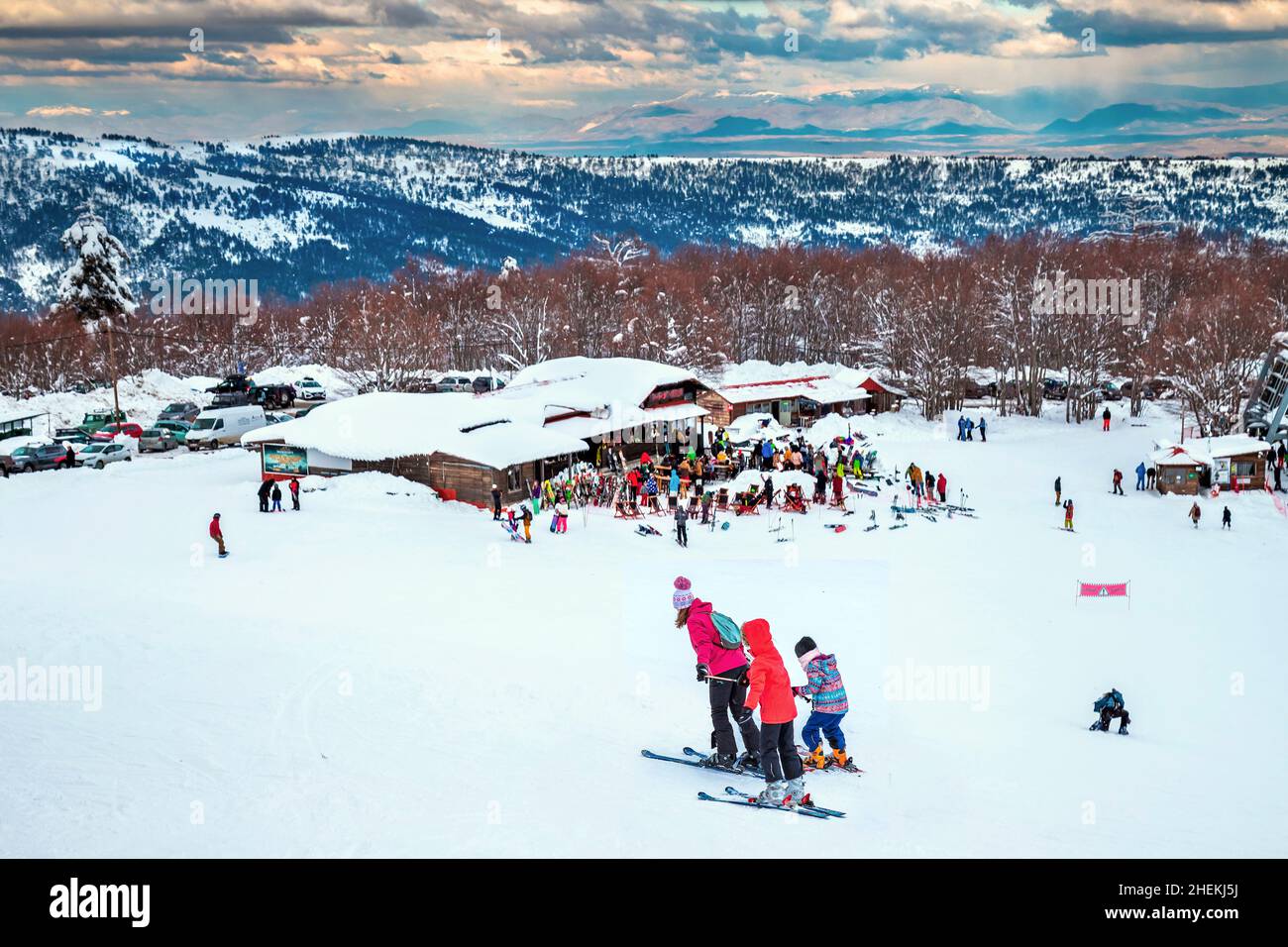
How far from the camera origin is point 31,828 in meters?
8.27

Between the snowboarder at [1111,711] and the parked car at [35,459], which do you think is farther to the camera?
the parked car at [35,459]

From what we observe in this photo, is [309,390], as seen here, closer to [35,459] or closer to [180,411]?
[180,411]

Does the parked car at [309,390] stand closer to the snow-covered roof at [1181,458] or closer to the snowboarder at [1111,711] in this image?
the snow-covered roof at [1181,458]

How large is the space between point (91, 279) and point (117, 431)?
7515mm

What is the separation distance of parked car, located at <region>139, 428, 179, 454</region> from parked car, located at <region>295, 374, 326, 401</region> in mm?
15475

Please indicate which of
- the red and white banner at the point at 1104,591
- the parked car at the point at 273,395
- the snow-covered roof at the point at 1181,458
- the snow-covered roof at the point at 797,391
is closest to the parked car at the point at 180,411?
the parked car at the point at 273,395

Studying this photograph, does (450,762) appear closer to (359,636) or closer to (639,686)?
(639,686)

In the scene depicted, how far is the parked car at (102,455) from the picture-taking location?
3403 cm

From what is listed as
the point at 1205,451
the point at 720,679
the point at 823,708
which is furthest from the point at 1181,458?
the point at 720,679

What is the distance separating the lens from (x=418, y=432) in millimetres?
29141

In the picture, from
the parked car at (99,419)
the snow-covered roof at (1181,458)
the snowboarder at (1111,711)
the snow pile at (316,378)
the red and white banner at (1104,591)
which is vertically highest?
the snow pile at (316,378)

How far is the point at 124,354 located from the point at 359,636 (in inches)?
2457

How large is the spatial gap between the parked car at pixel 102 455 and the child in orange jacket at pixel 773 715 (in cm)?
2938
